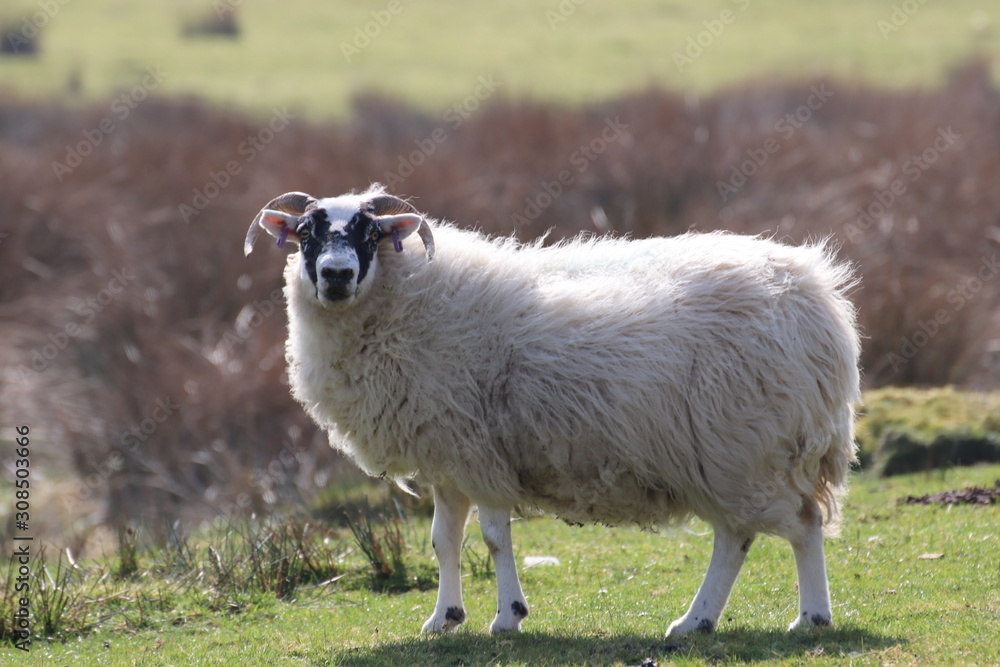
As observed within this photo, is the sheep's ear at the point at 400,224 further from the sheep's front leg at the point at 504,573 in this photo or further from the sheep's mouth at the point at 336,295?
the sheep's front leg at the point at 504,573

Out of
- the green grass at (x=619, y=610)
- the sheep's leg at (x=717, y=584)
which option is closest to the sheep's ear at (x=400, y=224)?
the green grass at (x=619, y=610)

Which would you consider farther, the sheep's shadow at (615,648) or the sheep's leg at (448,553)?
the sheep's leg at (448,553)

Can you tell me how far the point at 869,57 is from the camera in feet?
100

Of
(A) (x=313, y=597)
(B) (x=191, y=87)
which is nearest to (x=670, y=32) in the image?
(B) (x=191, y=87)

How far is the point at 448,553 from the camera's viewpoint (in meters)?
6.12

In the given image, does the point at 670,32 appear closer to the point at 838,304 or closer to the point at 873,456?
the point at 873,456

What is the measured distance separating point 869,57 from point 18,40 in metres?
23.3

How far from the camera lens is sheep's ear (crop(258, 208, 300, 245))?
253 inches

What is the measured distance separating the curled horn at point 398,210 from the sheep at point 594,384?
0.02 metres

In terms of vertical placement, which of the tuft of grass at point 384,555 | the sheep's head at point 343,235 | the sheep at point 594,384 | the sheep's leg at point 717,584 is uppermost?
the sheep's head at point 343,235

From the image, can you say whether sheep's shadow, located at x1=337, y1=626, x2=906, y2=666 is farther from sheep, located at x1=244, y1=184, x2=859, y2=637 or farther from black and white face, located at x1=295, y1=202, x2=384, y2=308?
black and white face, located at x1=295, y1=202, x2=384, y2=308

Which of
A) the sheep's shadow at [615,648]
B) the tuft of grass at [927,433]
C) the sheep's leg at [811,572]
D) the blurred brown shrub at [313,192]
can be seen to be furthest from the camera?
the blurred brown shrub at [313,192]

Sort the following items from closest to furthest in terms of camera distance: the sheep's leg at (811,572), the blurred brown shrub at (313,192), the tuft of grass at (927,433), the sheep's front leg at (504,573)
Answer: the sheep's leg at (811,572)
the sheep's front leg at (504,573)
the tuft of grass at (927,433)
the blurred brown shrub at (313,192)

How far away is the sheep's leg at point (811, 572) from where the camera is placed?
5574 mm
